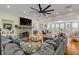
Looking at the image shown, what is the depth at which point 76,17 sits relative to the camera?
2355mm

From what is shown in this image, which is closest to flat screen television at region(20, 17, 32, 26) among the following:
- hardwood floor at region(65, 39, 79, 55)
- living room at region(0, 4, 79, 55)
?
living room at region(0, 4, 79, 55)

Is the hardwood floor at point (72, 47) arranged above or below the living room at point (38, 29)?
below

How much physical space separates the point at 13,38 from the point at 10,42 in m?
0.09

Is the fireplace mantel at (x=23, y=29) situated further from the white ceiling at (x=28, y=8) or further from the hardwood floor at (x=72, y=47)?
the hardwood floor at (x=72, y=47)

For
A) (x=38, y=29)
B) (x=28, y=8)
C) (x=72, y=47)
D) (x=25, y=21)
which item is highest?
(x=28, y=8)

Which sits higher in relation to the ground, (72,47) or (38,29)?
(38,29)

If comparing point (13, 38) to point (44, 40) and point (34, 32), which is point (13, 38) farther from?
point (44, 40)

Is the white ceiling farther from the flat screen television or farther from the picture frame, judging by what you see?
the picture frame

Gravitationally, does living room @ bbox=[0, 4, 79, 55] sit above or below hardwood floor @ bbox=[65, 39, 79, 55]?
above

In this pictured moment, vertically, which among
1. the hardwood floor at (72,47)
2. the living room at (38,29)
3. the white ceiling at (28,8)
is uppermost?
the white ceiling at (28,8)

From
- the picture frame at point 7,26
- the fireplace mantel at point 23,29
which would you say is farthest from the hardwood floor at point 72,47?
the picture frame at point 7,26

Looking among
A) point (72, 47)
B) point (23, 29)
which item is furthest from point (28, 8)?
point (72, 47)

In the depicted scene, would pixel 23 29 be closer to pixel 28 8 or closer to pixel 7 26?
pixel 7 26

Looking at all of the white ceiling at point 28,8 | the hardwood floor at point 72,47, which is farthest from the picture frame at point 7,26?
the hardwood floor at point 72,47
